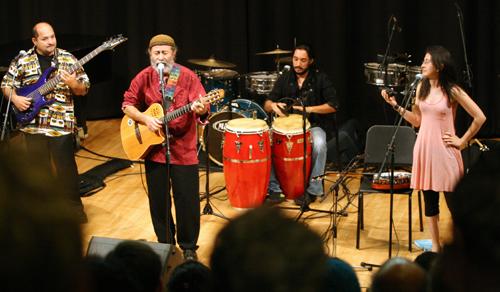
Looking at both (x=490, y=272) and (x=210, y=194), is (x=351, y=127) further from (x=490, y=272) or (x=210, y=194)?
(x=490, y=272)

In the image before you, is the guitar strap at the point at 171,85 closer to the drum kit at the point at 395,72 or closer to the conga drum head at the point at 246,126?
the conga drum head at the point at 246,126

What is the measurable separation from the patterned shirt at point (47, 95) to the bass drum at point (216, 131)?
7.11 ft

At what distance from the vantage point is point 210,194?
8.44 metres

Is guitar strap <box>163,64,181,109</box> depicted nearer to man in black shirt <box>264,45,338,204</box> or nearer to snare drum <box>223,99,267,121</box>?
man in black shirt <box>264,45,338,204</box>

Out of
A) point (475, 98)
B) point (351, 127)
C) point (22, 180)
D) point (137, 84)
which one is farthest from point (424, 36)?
point (22, 180)

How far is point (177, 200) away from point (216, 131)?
2.88m

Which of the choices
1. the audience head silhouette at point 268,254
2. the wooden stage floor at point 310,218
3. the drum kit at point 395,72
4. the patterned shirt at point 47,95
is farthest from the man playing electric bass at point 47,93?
the audience head silhouette at point 268,254

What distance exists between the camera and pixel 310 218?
7.63 metres

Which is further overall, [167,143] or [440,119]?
[440,119]

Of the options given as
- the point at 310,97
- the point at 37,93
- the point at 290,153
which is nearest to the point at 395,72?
the point at 310,97

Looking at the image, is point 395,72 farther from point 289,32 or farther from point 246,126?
point 289,32

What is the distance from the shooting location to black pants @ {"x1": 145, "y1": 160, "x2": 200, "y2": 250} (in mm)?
6152

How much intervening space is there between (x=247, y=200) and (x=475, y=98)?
12.4 ft

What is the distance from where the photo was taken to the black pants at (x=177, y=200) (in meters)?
6.15
